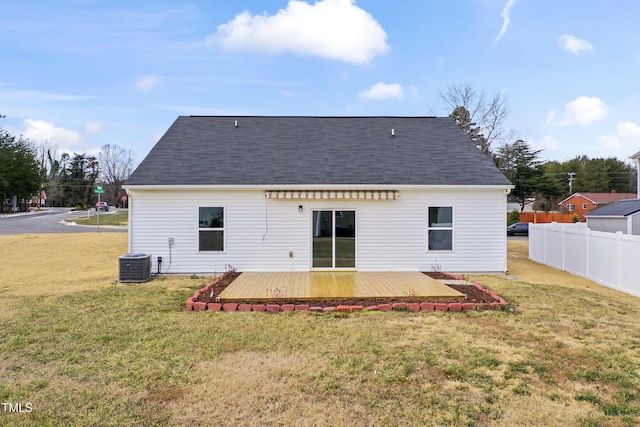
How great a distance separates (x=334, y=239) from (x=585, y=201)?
5719 centimetres

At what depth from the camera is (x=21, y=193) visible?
5409 cm

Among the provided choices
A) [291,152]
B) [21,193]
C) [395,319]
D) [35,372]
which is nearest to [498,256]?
[395,319]

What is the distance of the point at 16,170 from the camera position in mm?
50969

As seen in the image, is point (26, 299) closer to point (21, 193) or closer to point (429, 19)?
point (429, 19)

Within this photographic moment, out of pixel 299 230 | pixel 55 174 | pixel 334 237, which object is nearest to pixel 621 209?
pixel 334 237

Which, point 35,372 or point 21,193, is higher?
point 21,193

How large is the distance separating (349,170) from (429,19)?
10671 millimetres

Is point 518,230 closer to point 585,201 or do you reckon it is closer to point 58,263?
point 585,201

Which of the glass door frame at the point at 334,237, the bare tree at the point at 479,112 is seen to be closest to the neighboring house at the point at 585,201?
the bare tree at the point at 479,112

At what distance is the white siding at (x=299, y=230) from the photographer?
40.0 feet

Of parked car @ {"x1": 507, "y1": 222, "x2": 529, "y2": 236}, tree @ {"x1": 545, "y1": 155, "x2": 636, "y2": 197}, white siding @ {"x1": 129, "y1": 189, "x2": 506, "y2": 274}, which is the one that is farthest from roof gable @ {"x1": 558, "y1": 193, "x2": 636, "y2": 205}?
white siding @ {"x1": 129, "y1": 189, "x2": 506, "y2": 274}

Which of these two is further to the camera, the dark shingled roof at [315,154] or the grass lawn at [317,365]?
the dark shingled roof at [315,154]

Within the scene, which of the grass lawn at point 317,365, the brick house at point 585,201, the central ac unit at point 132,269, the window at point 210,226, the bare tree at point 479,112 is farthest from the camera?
the brick house at point 585,201

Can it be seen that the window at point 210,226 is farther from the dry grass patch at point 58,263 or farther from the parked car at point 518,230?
the parked car at point 518,230
